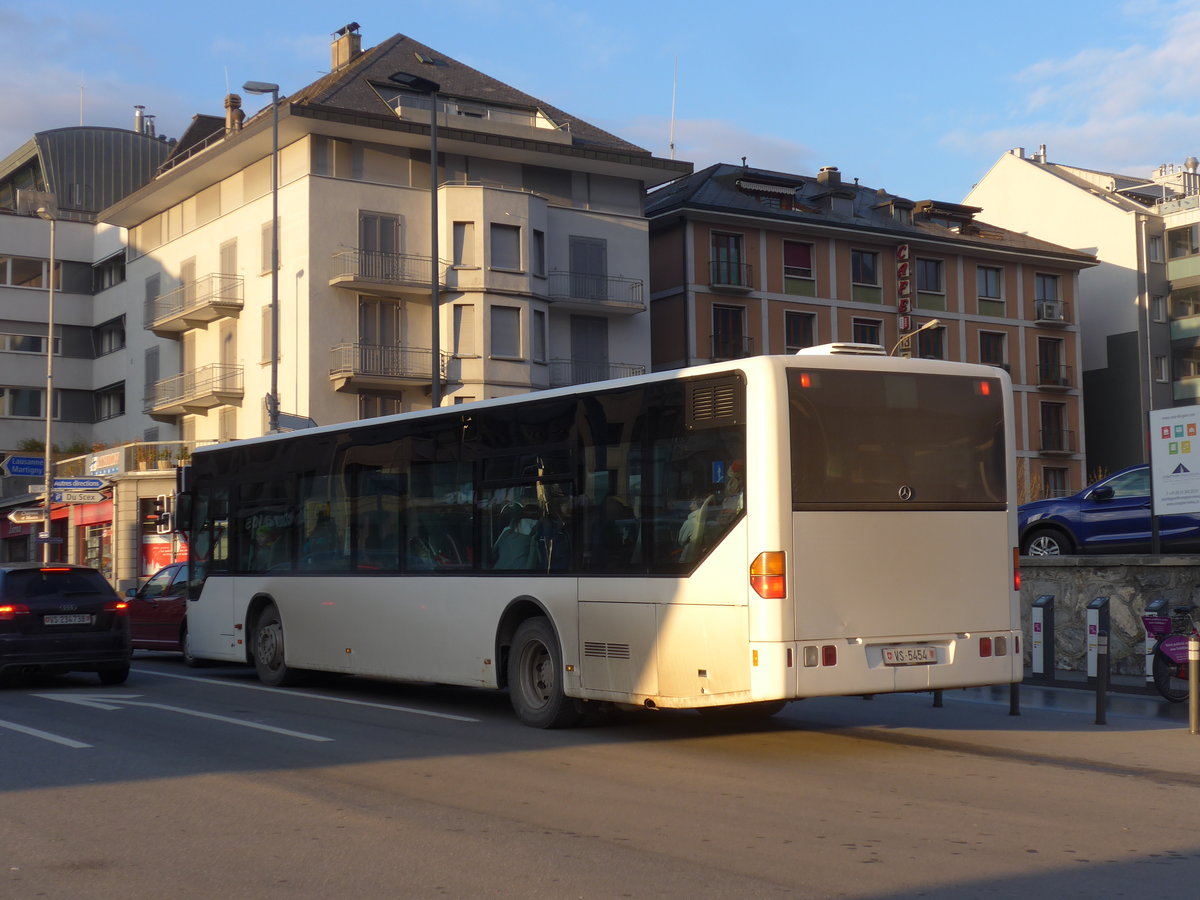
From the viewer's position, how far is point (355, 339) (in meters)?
44.7

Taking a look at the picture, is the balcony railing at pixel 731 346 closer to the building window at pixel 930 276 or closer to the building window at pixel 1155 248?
the building window at pixel 930 276

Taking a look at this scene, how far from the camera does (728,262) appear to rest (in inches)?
2108

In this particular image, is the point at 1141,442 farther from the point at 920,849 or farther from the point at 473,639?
the point at 920,849

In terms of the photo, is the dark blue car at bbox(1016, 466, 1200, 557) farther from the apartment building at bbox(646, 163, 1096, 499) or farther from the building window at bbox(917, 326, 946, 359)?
the building window at bbox(917, 326, 946, 359)

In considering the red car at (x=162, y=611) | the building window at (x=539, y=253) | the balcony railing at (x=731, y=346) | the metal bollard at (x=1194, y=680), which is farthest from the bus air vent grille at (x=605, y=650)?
the balcony railing at (x=731, y=346)

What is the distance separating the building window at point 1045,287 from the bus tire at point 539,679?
5415cm

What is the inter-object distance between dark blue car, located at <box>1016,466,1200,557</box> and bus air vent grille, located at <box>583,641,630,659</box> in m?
10.2

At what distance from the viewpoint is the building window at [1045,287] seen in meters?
62.5

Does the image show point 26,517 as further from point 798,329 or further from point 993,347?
point 993,347

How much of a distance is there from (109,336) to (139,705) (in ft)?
163

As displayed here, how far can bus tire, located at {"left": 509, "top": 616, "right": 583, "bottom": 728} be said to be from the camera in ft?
39.3

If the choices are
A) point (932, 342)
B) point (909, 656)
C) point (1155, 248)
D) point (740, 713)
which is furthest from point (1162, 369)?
point (909, 656)

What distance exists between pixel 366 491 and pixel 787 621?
6.12 metres

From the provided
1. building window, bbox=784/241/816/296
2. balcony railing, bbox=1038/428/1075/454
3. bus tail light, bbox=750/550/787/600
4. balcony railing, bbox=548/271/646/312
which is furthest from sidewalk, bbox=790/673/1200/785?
balcony railing, bbox=1038/428/1075/454
